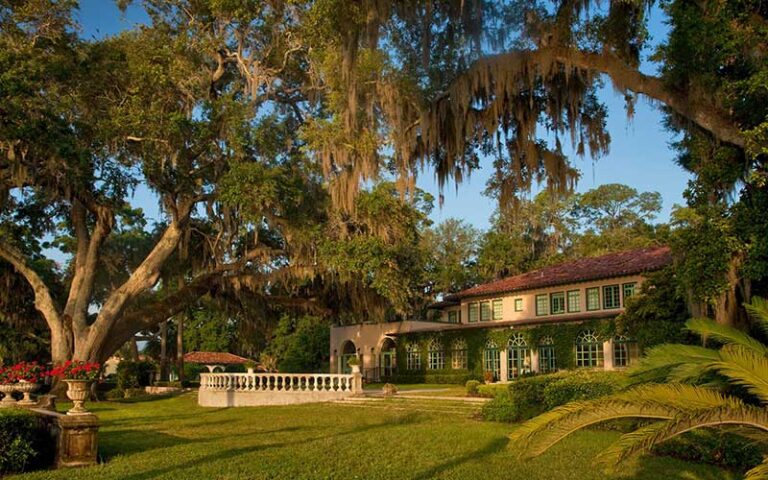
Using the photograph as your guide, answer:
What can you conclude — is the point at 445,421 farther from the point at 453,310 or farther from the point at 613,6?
the point at 453,310

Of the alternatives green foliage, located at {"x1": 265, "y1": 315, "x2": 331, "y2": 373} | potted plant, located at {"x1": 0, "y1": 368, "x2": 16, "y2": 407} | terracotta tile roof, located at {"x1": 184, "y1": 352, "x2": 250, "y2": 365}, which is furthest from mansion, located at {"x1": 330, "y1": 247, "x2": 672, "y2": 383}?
potted plant, located at {"x1": 0, "y1": 368, "x2": 16, "y2": 407}

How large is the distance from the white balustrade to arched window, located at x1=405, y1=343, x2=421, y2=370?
1235cm

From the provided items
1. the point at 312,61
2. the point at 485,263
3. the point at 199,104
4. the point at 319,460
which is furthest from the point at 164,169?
the point at 485,263

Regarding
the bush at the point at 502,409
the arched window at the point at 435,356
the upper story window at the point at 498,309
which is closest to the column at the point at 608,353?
the upper story window at the point at 498,309

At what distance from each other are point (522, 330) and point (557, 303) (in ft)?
7.14

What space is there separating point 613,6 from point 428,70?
140 inches

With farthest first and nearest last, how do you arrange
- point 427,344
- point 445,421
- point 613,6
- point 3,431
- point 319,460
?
point 427,344
point 445,421
point 613,6
point 319,460
point 3,431

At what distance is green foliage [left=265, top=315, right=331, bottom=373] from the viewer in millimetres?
48125

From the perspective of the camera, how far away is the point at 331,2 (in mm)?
12672

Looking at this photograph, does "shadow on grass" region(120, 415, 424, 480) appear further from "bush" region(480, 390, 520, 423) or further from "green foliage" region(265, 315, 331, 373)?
"green foliage" region(265, 315, 331, 373)

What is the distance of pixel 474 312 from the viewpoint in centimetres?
3738

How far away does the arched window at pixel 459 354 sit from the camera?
36594mm

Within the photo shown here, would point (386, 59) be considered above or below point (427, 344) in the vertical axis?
above

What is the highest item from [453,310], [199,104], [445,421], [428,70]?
[199,104]
